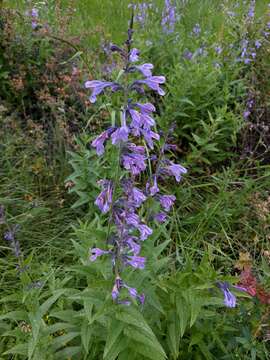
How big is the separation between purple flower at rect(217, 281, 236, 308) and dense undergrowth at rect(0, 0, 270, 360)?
22 millimetres

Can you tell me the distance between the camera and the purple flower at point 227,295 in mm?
1906

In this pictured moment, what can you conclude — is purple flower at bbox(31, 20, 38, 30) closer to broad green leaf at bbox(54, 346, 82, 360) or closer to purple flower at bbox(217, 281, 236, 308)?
broad green leaf at bbox(54, 346, 82, 360)

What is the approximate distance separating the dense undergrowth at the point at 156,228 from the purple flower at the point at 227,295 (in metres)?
0.02

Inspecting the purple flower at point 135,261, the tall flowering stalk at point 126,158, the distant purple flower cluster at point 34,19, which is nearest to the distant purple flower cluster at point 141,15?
the distant purple flower cluster at point 34,19

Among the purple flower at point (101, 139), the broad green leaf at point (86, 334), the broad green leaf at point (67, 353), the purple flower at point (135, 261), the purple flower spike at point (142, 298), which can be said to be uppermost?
the purple flower at point (101, 139)

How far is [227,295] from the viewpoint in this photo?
1.92 m

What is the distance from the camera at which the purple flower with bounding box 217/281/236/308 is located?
191cm

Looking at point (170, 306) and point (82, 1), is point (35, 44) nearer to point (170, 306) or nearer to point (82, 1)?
point (82, 1)

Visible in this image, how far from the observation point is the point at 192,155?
358 cm

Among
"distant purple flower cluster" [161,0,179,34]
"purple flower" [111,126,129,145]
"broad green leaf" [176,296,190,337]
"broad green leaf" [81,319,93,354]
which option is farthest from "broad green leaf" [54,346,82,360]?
"distant purple flower cluster" [161,0,179,34]

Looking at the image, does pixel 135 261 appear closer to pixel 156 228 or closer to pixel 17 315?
pixel 17 315

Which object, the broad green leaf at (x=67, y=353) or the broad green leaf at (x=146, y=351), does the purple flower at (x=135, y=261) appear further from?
the broad green leaf at (x=67, y=353)

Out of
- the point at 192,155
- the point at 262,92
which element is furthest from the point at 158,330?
the point at 262,92

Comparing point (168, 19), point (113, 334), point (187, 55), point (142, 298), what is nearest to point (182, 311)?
point (142, 298)
